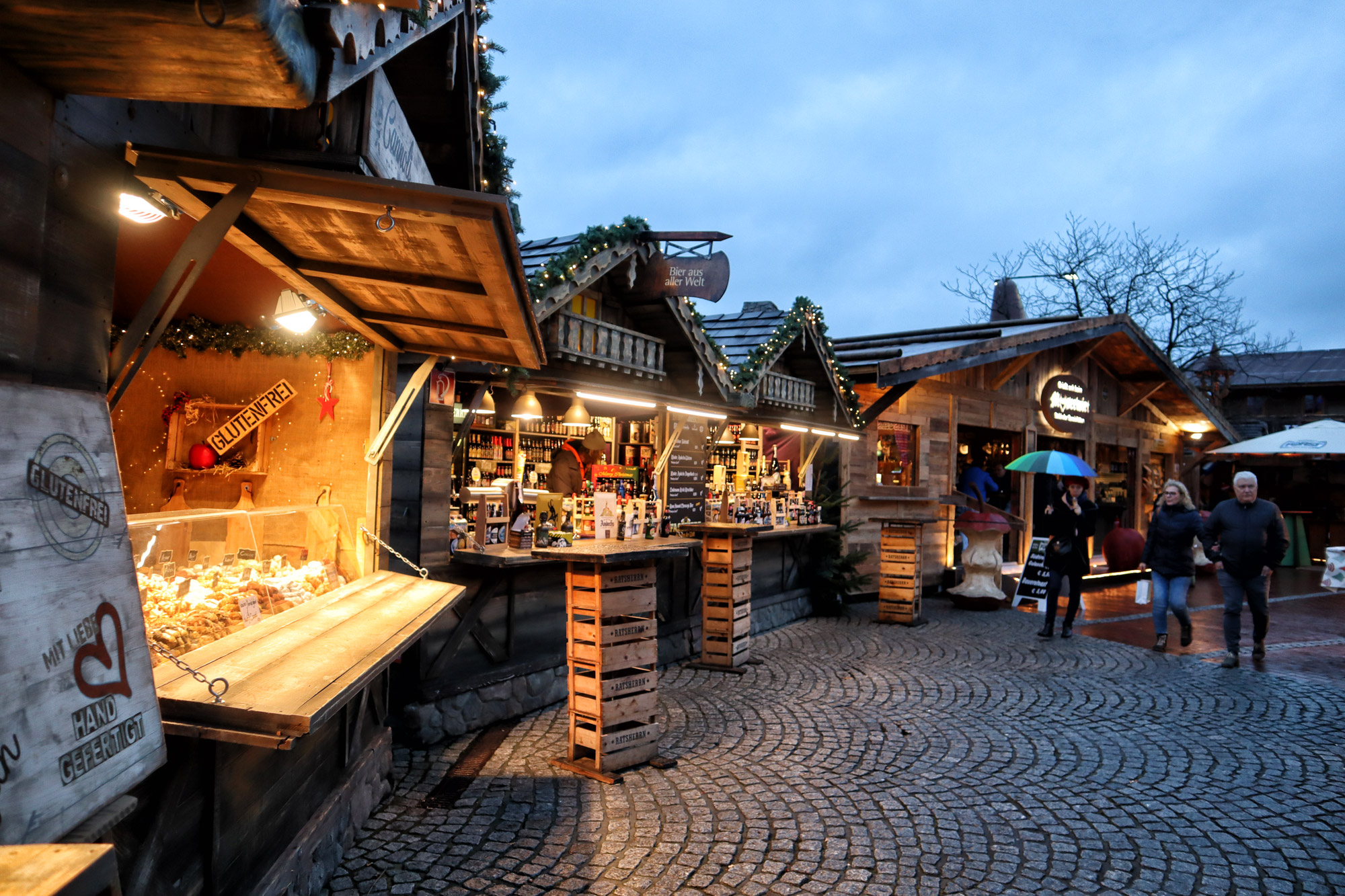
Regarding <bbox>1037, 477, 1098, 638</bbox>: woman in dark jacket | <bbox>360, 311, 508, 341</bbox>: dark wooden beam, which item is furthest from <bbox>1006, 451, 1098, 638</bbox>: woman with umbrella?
<bbox>360, 311, 508, 341</bbox>: dark wooden beam

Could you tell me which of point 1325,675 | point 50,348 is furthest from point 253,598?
point 1325,675

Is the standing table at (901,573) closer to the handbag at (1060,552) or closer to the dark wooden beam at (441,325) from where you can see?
the handbag at (1060,552)

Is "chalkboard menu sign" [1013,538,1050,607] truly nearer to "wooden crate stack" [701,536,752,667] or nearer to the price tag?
"wooden crate stack" [701,536,752,667]

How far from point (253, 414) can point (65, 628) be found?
12.5ft

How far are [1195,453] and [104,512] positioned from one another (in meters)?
24.1

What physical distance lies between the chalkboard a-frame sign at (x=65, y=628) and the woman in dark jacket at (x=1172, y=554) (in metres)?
9.23

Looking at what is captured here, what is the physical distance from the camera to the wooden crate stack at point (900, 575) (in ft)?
34.2

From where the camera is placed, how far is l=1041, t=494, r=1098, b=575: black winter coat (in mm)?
9734

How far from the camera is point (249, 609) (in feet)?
11.4

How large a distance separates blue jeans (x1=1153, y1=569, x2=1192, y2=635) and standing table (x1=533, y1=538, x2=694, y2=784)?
260 inches

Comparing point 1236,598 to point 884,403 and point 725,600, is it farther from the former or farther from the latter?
point 725,600

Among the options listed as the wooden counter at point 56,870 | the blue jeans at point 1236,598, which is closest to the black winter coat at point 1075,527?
the blue jeans at point 1236,598

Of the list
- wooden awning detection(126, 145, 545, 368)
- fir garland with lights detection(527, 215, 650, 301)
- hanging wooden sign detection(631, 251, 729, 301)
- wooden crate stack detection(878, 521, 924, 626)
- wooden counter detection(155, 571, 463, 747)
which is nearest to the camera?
wooden counter detection(155, 571, 463, 747)

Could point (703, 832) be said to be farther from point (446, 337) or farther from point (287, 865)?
point (446, 337)
